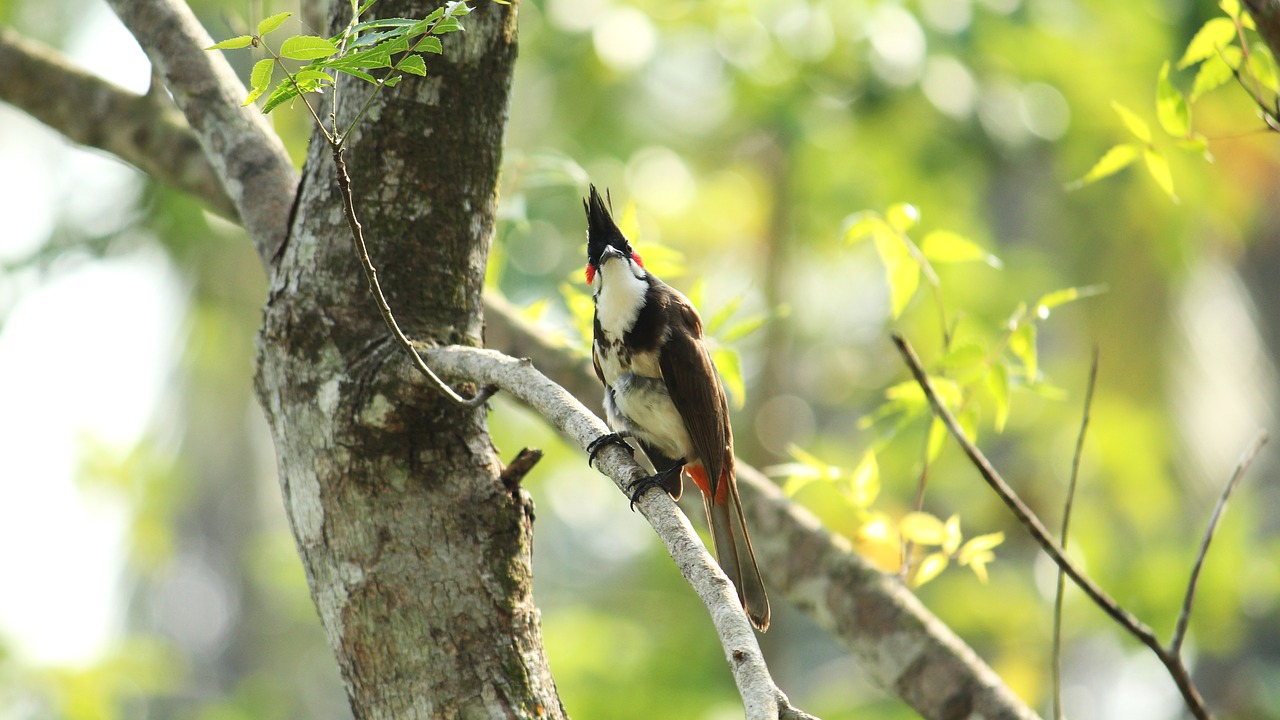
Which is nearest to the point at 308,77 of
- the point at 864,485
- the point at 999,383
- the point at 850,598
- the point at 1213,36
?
the point at 1213,36

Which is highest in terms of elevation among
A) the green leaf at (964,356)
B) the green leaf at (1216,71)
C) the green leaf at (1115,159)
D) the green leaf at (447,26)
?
the green leaf at (447,26)

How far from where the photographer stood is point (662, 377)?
2.63 meters

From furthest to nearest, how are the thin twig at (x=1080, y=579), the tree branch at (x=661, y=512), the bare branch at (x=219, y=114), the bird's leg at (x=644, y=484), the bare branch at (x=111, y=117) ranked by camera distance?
the bare branch at (x=111, y=117) → the bare branch at (x=219, y=114) → the bird's leg at (x=644, y=484) → the thin twig at (x=1080, y=579) → the tree branch at (x=661, y=512)

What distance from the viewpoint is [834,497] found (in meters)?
6.14

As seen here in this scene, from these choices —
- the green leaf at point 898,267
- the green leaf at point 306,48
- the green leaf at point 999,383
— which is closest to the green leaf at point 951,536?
the green leaf at point 999,383

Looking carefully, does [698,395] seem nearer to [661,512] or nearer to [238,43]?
[661,512]

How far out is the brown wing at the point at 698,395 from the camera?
257 cm

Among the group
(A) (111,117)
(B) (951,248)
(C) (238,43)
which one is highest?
(A) (111,117)

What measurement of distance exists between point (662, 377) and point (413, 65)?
134cm

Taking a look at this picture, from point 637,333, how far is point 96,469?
6172 mm

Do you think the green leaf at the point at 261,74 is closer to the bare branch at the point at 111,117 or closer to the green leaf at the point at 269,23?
the green leaf at the point at 269,23

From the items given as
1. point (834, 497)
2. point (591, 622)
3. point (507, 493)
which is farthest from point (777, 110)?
point (507, 493)

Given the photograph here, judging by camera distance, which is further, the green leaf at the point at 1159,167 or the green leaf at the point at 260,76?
the green leaf at the point at 1159,167

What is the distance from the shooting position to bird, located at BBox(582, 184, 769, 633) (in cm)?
258
